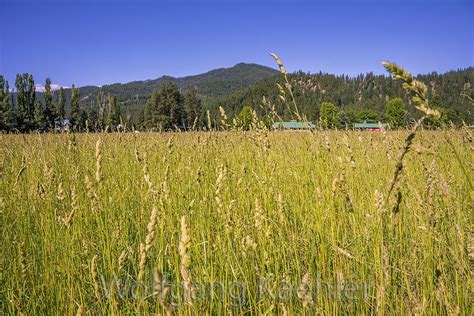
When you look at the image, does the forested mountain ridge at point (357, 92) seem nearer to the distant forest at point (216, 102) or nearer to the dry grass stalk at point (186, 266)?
the distant forest at point (216, 102)

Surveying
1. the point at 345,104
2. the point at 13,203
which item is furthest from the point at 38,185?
the point at 345,104

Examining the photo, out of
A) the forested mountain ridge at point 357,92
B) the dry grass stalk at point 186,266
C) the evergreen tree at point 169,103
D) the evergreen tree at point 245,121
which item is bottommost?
the dry grass stalk at point 186,266

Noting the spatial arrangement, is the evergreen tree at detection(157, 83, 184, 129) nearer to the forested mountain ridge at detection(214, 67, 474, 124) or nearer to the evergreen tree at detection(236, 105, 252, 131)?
the evergreen tree at detection(236, 105, 252, 131)

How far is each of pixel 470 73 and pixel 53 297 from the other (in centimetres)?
20566

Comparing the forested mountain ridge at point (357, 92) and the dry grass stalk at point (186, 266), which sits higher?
the forested mountain ridge at point (357, 92)

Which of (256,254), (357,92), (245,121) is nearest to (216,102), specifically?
(357,92)

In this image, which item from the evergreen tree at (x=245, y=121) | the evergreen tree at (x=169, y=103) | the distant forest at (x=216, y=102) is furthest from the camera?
the evergreen tree at (x=169, y=103)

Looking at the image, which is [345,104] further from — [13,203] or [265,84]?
[13,203]

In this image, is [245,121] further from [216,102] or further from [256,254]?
[216,102]

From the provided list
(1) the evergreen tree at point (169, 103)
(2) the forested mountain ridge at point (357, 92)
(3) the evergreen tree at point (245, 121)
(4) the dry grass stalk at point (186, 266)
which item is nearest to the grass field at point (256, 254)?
(4) the dry grass stalk at point (186, 266)

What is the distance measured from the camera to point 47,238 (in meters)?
2.19

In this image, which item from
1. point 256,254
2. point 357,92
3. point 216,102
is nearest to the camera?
point 256,254

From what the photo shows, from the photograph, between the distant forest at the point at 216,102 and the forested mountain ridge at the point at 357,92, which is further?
the forested mountain ridge at the point at 357,92

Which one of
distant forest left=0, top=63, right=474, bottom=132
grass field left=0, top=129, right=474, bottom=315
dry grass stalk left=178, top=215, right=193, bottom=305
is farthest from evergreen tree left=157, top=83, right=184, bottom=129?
dry grass stalk left=178, top=215, right=193, bottom=305
